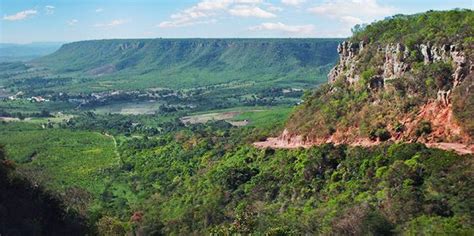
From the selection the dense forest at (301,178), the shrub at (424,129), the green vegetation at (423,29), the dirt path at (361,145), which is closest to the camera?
the dense forest at (301,178)

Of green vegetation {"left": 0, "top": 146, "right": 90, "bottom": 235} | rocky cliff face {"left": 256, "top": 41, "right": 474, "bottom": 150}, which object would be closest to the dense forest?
green vegetation {"left": 0, "top": 146, "right": 90, "bottom": 235}

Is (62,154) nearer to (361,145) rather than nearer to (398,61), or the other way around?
(361,145)

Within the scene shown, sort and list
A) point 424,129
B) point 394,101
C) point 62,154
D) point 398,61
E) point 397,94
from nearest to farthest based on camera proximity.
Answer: point 424,129 → point 397,94 → point 394,101 → point 398,61 → point 62,154

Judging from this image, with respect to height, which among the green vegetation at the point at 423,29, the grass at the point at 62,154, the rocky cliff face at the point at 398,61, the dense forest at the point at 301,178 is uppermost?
the green vegetation at the point at 423,29

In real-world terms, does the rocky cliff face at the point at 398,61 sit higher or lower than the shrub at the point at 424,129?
higher

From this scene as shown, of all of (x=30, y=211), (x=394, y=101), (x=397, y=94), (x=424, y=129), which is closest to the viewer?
(x=30, y=211)

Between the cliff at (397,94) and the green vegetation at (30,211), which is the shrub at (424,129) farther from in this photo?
the green vegetation at (30,211)

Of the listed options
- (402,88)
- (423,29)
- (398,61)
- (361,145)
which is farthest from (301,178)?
(423,29)

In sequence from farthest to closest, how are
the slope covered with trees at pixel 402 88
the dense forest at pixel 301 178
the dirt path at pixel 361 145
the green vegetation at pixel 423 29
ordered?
the green vegetation at pixel 423 29 → the slope covered with trees at pixel 402 88 → the dirt path at pixel 361 145 → the dense forest at pixel 301 178

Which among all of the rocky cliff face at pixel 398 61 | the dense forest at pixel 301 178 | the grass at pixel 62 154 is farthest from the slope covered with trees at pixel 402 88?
the grass at pixel 62 154

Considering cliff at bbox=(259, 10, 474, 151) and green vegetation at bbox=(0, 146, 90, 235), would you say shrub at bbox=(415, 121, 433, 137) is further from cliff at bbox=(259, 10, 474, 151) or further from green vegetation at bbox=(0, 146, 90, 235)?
green vegetation at bbox=(0, 146, 90, 235)

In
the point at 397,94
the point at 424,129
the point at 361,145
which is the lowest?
the point at 361,145
